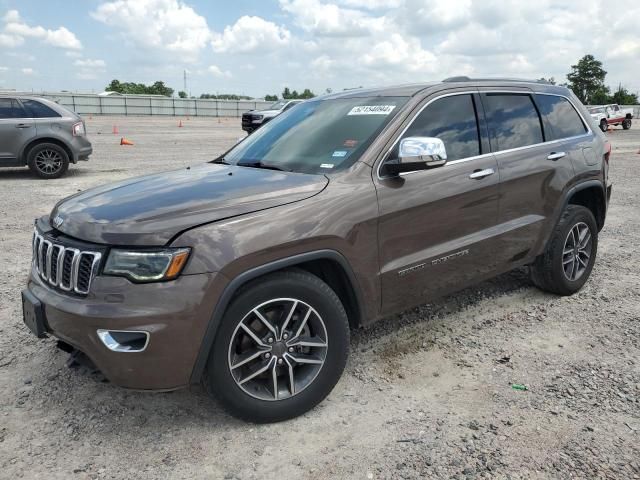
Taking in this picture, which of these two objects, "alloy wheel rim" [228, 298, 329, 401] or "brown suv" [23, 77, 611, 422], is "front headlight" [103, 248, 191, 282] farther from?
"alloy wheel rim" [228, 298, 329, 401]

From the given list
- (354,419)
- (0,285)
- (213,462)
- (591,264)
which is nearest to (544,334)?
(591,264)

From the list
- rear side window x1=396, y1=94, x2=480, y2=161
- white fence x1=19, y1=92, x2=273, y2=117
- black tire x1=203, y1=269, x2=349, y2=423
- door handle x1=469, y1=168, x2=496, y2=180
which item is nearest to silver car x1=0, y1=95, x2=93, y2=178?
rear side window x1=396, y1=94, x2=480, y2=161

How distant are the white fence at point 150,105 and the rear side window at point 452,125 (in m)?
47.2

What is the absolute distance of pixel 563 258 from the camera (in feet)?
15.1

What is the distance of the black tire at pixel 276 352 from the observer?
2721 mm

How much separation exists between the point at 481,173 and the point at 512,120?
73cm

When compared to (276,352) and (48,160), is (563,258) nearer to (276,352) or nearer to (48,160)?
(276,352)

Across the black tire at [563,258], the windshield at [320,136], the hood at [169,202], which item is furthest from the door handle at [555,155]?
the hood at [169,202]

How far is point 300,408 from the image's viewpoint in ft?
9.78

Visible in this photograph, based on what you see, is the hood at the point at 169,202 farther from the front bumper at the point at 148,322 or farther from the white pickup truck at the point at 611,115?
the white pickup truck at the point at 611,115

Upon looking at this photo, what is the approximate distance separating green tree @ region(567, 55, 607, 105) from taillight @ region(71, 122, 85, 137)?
70.2 metres

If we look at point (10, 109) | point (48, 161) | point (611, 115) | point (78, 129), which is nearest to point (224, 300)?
point (48, 161)

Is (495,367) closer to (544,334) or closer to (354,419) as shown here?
(544,334)

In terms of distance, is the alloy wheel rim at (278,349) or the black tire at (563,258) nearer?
the alloy wheel rim at (278,349)
